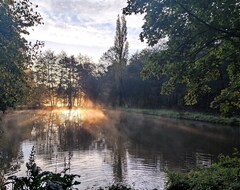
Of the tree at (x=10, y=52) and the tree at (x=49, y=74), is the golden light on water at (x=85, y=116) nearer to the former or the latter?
the tree at (x=49, y=74)

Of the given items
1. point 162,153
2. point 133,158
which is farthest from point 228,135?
point 133,158

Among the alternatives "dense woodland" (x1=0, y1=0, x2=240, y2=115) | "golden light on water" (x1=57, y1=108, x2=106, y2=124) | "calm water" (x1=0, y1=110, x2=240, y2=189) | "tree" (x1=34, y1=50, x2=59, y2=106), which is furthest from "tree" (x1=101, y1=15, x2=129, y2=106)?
"dense woodland" (x1=0, y1=0, x2=240, y2=115)

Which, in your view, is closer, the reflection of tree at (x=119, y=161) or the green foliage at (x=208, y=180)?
the green foliage at (x=208, y=180)

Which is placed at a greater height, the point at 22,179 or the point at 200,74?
the point at 200,74

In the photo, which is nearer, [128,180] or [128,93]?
[128,180]

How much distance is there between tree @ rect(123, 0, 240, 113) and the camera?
9.26m

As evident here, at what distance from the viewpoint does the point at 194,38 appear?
9.76 m

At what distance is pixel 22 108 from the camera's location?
248ft

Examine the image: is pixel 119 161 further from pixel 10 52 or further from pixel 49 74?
pixel 49 74

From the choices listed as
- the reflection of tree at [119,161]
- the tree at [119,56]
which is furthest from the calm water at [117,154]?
the tree at [119,56]

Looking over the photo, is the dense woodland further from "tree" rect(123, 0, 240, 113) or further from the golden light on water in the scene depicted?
the golden light on water

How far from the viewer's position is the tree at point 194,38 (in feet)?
30.4

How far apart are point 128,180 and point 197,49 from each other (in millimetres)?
6240

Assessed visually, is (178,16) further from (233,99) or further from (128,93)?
(128,93)
